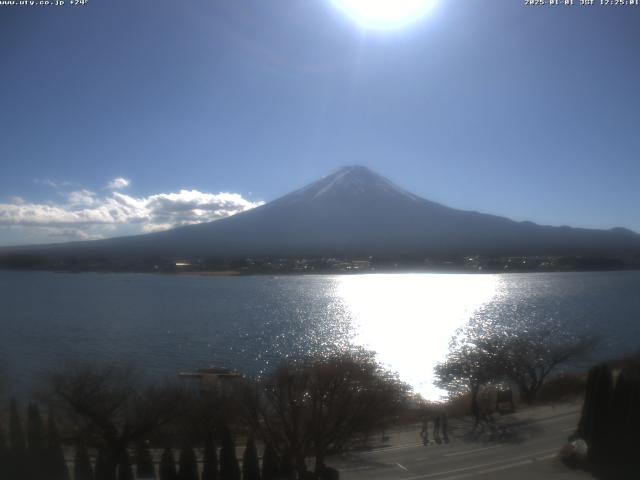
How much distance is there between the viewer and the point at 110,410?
419 centimetres

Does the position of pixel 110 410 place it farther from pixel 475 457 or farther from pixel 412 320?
pixel 412 320

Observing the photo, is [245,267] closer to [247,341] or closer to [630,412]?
[247,341]

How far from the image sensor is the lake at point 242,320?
8367 millimetres

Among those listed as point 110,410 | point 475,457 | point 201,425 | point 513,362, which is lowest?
point 475,457

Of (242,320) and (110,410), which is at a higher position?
(110,410)

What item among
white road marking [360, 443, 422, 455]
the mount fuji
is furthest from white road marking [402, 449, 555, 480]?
the mount fuji

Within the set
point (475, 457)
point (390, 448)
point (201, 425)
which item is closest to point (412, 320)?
point (390, 448)

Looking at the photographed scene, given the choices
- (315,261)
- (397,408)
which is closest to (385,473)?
(397,408)

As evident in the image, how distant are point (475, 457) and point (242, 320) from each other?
31.8 feet

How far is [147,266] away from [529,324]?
14526 millimetres

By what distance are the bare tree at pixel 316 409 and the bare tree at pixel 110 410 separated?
2.24ft

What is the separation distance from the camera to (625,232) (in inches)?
1339

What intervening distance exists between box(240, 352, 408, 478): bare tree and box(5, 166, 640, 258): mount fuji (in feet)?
73.3

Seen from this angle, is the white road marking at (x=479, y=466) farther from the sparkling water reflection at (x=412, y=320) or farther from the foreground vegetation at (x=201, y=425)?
the sparkling water reflection at (x=412, y=320)
